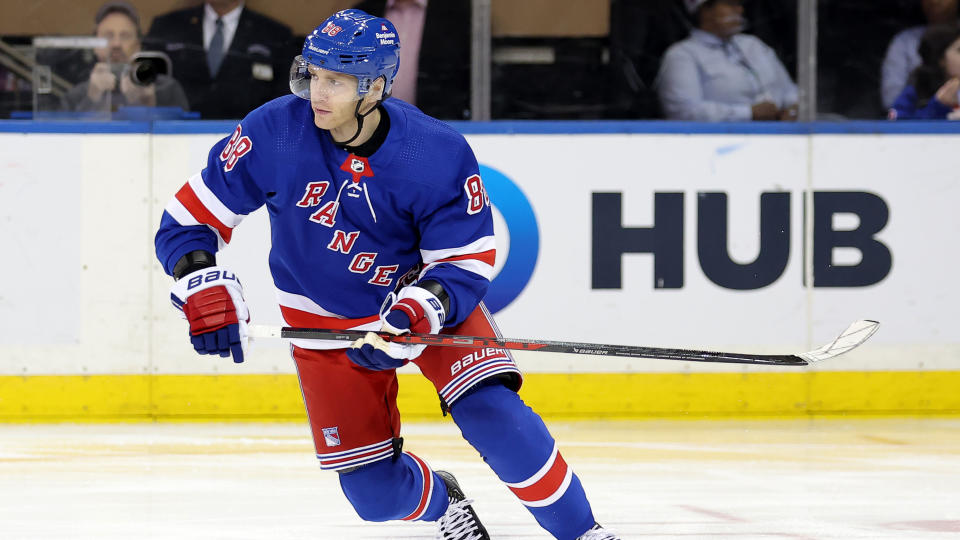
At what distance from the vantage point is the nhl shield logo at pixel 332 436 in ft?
8.78

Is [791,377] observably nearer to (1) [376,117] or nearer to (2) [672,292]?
(2) [672,292]

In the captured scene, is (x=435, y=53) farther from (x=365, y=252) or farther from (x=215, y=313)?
(x=215, y=313)

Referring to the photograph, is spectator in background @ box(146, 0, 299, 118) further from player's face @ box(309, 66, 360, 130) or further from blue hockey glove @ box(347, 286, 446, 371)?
blue hockey glove @ box(347, 286, 446, 371)

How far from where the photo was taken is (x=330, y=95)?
2455mm

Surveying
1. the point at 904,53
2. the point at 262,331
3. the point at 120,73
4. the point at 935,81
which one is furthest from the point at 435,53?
the point at 262,331

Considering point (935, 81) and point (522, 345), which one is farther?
point (935, 81)

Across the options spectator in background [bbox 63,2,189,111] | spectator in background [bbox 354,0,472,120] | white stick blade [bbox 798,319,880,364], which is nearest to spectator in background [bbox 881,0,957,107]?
spectator in background [bbox 354,0,472,120]

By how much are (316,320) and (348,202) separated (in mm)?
296

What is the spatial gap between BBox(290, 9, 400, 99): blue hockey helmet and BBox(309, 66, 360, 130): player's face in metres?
0.01

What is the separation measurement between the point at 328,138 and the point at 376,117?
0.10m

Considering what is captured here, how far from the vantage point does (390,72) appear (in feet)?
8.33

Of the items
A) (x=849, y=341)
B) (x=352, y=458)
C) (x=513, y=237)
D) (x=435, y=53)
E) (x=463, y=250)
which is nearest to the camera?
(x=463, y=250)

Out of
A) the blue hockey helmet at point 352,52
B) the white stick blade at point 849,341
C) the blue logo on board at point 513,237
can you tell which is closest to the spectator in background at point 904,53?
the blue logo on board at point 513,237

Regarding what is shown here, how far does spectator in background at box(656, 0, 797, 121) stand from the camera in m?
5.02
